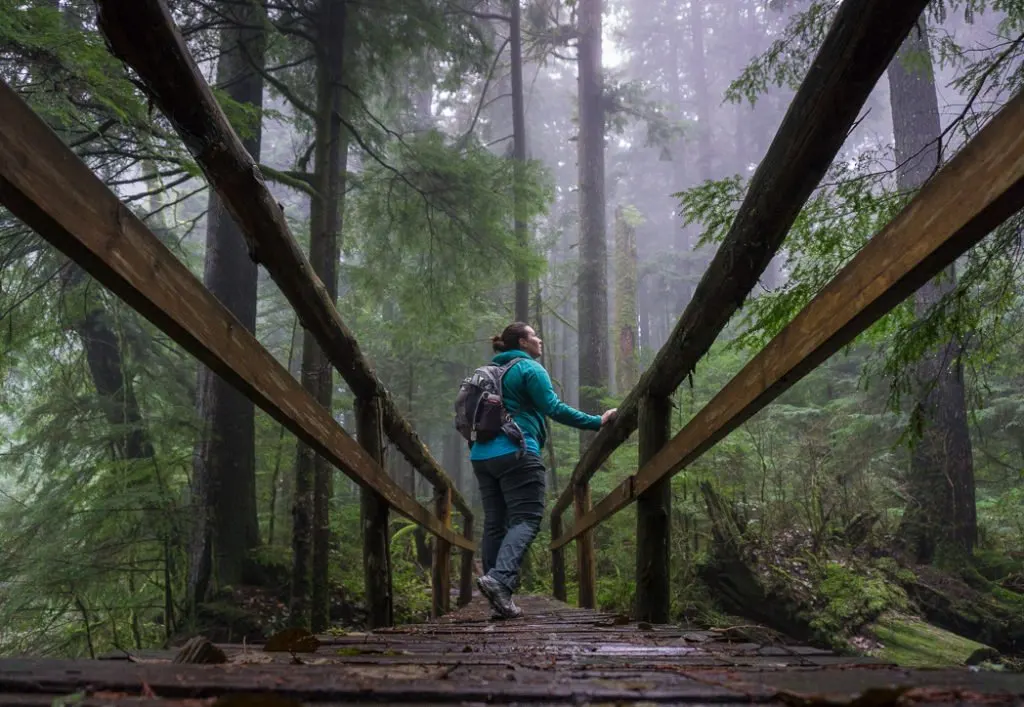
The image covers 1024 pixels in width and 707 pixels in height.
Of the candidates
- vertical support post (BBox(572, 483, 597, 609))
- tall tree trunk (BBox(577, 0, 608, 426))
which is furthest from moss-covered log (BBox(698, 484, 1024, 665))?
tall tree trunk (BBox(577, 0, 608, 426))

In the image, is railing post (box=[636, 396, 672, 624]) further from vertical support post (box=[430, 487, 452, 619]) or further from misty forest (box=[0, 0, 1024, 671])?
vertical support post (box=[430, 487, 452, 619])

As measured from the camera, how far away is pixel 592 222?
15906 mm

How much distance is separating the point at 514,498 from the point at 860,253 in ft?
10.8

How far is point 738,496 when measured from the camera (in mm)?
7723

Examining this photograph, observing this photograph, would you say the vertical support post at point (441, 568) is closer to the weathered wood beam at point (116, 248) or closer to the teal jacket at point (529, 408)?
the teal jacket at point (529, 408)

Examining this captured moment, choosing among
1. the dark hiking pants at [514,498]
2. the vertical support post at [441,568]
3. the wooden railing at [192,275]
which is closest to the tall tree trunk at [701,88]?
the vertical support post at [441,568]

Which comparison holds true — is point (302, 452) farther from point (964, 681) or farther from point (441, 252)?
point (964, 681)

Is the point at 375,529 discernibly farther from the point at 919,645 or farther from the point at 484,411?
the point at 919,645

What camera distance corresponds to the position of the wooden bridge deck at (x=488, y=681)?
108 centimetres

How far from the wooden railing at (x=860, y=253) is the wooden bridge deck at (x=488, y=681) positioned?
30.0 inches

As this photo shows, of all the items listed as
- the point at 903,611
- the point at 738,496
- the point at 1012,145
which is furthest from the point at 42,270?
the point at 903,611

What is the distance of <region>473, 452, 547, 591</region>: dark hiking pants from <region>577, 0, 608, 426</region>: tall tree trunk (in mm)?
7763

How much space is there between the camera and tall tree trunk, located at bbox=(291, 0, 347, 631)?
17.8ft

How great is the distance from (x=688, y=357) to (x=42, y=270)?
7.37 metres
